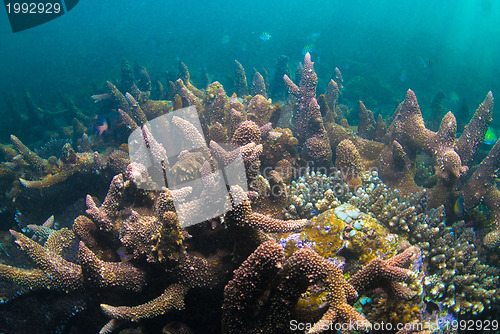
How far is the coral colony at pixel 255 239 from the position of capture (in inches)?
72.1

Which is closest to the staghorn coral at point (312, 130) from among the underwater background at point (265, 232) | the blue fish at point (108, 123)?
the underwater background at point (265, 232)

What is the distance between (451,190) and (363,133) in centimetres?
322

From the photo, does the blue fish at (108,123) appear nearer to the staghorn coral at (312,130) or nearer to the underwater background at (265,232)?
the underwater background at (265,232)

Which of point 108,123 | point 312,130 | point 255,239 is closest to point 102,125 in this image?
point 108,123

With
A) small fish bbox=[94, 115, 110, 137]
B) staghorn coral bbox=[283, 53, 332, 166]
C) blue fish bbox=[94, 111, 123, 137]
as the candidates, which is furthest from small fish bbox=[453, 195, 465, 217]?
small fish bbox=[94, 115, 110, 137]

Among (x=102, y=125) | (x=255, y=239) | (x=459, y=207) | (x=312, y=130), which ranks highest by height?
(x=255, y=239)

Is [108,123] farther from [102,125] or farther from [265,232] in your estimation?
[265,232]

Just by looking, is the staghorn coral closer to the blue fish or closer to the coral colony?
the coral colony

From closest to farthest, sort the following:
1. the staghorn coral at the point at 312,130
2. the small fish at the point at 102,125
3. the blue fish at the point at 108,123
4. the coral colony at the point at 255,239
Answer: the coral colony at the point at 255,239, the staghorn coral at the point at 312,130, the blue fish at the point at 108,123, the small fish at the point at 102,125

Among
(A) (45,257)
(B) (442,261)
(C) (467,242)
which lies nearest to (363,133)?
(C) (467,242)

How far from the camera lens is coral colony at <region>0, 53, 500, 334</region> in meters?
1.83

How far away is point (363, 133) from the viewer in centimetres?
730

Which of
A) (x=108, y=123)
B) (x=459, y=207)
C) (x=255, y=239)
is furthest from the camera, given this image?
(x=108, y=123)

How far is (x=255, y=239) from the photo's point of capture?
2186 millimetres
